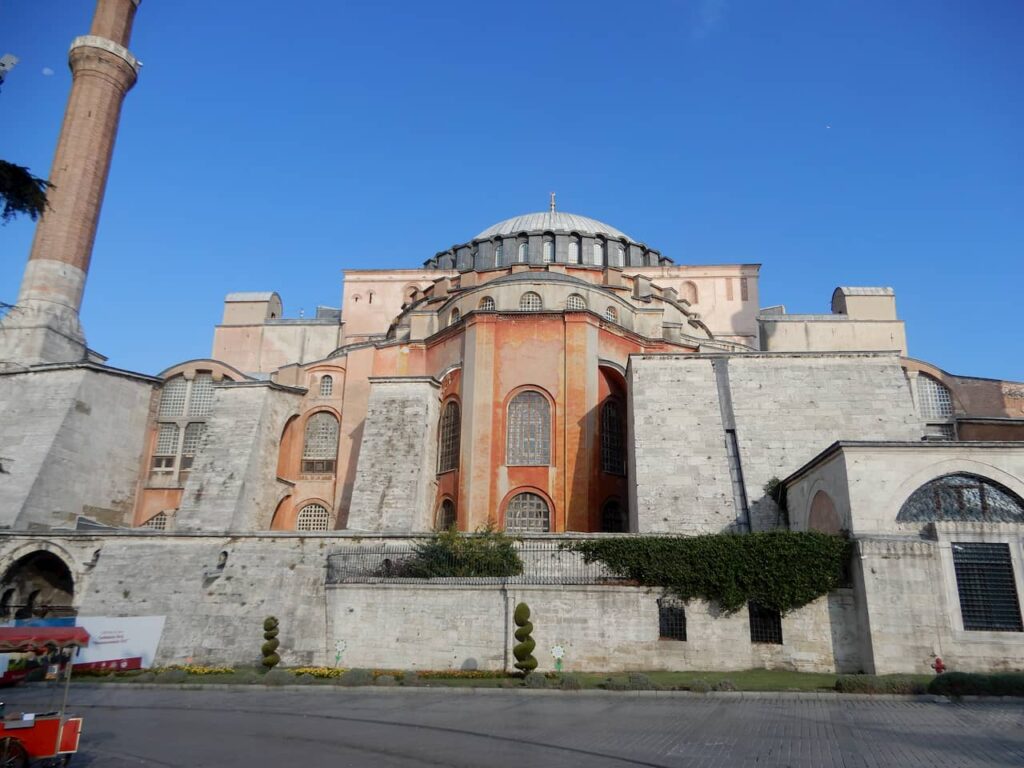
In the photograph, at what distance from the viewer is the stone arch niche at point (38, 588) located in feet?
68.6

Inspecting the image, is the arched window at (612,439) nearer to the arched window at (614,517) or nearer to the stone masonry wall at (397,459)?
the arched window at (614,517)

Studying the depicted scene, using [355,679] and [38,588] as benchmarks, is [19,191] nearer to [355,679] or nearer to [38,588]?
[355,679]

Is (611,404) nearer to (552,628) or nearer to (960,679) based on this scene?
(552,628)

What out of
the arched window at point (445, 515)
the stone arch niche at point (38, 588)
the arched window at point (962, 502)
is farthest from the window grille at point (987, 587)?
the stone arch niche at point (38, 588)

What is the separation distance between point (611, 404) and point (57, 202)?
2331cm

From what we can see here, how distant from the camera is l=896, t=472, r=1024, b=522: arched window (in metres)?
15.5

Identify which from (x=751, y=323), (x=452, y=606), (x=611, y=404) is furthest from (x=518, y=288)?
(x=751, y=323)

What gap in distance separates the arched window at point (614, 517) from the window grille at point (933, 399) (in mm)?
15298

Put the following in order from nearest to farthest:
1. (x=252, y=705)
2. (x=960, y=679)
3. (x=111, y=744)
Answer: (x=111, y=744), (x=960, y=679), (x=252, y=705)

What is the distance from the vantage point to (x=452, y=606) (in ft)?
53.9

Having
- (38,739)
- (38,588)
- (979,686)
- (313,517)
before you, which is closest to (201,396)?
(313,517)

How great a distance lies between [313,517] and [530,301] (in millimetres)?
11270

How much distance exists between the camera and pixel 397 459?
2359cm

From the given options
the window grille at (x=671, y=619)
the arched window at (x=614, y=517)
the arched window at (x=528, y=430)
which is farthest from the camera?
the arched window at (x=528, y=430)
